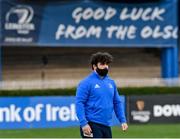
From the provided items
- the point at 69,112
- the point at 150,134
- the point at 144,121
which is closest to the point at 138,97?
the point at 144,121

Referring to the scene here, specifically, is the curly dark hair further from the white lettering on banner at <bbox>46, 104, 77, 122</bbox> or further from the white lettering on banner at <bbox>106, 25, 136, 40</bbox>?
the white lettering on banner at <bbox>106, 25, 136, 40</bbox>

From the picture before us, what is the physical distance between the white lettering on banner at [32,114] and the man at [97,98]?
11.1 m

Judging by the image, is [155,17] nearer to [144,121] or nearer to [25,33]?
[25,33]

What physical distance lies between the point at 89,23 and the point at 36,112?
9.77 m

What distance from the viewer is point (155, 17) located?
94.4 feet

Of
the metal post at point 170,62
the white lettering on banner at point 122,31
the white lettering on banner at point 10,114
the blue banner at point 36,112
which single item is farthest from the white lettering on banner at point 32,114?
the metal post at point 170,62

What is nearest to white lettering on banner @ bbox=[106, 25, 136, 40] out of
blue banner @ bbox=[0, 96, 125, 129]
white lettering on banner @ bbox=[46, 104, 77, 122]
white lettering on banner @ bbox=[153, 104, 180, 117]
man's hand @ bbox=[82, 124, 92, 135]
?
white lettering on banner @ bbox=[153, 104, 180, 117]

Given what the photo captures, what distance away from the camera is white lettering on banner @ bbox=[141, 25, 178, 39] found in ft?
94.0

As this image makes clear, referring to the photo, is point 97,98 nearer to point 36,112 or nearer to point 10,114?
point 10,114

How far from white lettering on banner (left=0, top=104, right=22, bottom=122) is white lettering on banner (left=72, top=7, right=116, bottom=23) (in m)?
9.80

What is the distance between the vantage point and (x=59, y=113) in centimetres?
1942

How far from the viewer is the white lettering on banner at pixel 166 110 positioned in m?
20.5

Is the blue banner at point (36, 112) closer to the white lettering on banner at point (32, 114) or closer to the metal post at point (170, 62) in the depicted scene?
the white lettering on banner at point (32, 114)

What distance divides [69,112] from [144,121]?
8.35ft
